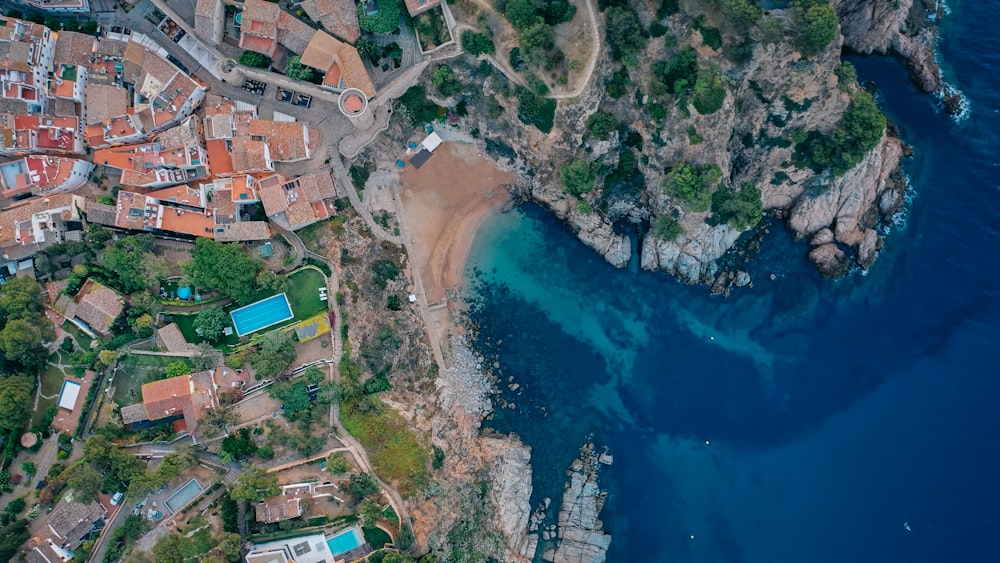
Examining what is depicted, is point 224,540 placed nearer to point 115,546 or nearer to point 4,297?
point 115,546

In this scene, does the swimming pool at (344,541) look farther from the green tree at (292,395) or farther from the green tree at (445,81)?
the green tree at (445,81)

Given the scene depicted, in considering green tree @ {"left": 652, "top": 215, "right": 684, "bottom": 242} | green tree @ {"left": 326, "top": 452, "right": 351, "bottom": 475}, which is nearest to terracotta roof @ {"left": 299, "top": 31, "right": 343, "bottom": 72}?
green tree @ {"left": 652, "top": 215, "right": 684, "bottom": 242}

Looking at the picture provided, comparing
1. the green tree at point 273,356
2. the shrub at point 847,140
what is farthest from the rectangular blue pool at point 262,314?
the shrub at point 847,140

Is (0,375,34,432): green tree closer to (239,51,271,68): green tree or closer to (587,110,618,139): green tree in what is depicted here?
(239,51,271,68): green tree

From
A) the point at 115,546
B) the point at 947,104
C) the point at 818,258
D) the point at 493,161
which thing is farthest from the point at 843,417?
the point at 115,546

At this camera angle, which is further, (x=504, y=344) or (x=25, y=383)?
(x=504, y=344)

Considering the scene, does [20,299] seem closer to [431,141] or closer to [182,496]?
[182,496]
